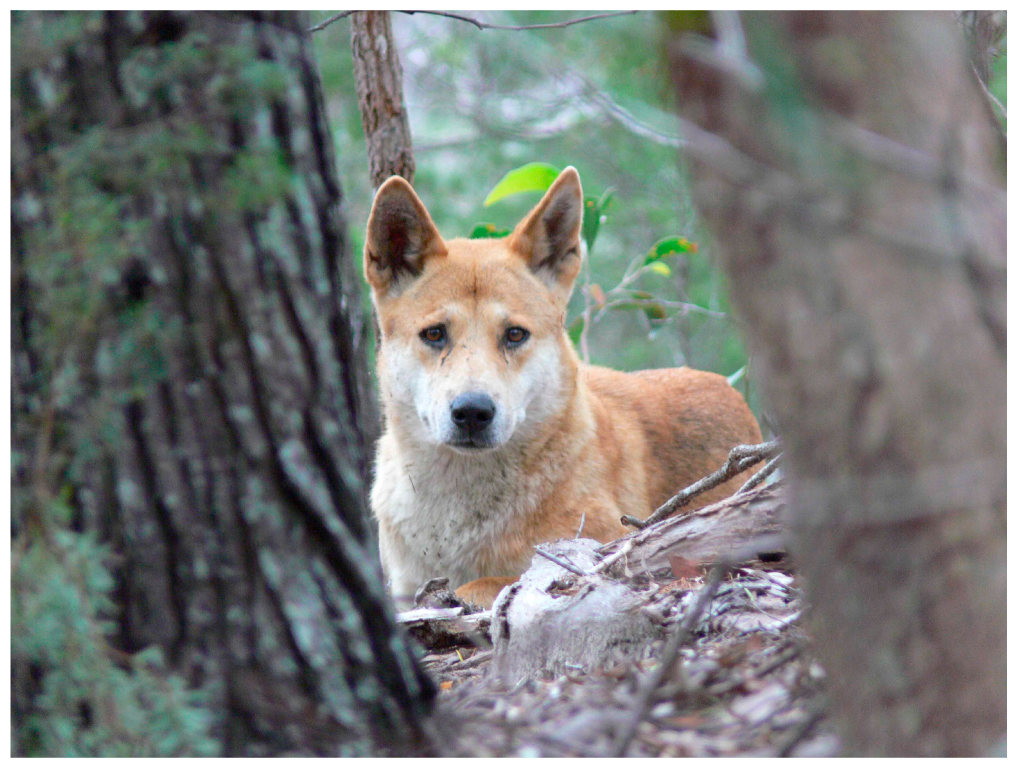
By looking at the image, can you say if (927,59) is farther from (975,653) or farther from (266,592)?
(266,592)

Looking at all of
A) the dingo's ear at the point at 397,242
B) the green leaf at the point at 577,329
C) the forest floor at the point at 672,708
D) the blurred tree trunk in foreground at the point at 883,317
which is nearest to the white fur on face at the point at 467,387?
the dingo's ear at the point at 397,242

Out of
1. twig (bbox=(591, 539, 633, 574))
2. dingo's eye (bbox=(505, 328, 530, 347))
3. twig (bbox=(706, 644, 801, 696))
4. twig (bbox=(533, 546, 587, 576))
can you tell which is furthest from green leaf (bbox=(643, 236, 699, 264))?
twig (bbox=(706, 644, 801, 696))

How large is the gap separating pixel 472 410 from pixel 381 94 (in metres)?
2.14

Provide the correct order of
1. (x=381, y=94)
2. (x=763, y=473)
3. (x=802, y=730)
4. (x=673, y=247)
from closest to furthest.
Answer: (x=802, y=730) → (x=763, y=473) → (x=381, y=94) → (x=673, y=247)

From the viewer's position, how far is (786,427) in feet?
4.69

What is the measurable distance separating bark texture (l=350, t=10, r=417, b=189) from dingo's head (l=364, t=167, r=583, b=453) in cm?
82

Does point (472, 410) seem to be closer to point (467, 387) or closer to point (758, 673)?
point (467, 387)

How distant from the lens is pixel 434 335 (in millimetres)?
4133

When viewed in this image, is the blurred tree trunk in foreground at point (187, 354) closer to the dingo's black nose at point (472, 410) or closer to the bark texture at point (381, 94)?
the dingo's black nose at point (472, 410)

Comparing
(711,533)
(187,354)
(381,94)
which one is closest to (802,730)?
(187,354)

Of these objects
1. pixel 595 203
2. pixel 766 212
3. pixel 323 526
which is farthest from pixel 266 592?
pixel 595 203

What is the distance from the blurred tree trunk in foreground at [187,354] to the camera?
1.62 m

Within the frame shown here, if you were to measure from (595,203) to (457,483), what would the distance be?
7.27 ft

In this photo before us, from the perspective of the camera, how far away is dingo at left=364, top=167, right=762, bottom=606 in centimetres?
398
